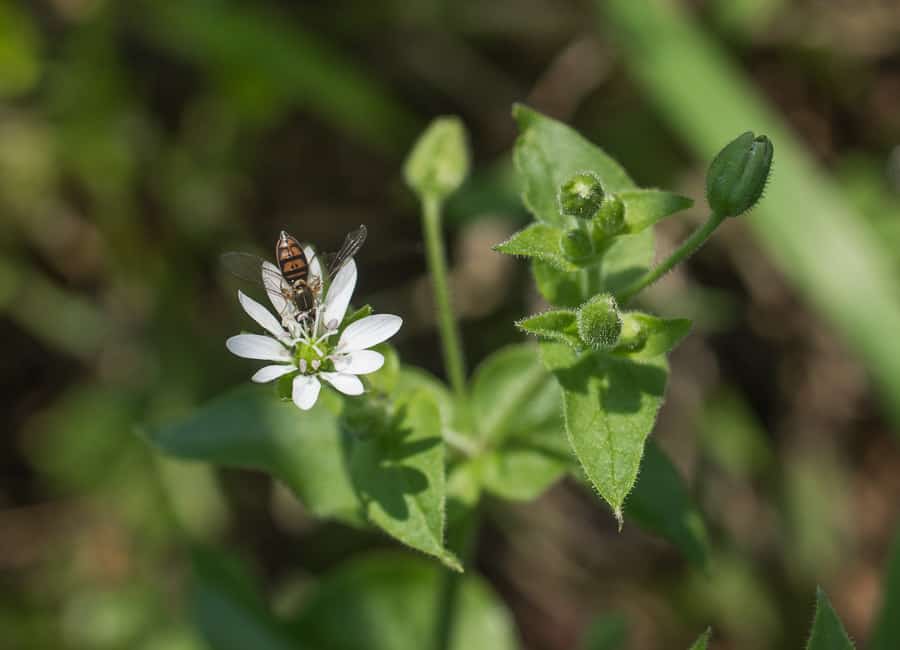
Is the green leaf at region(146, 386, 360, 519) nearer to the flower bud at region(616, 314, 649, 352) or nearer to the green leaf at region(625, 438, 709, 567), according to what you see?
the green leaf at region(625, 438, 709, 567)

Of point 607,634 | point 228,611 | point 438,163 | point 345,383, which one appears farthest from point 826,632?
point 228,611

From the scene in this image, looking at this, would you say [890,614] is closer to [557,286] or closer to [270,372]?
[557,286]

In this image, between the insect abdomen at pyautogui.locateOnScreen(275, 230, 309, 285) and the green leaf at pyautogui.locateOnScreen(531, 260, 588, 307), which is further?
the green leaf at pyautogui.locateOnScreen(531, 260, 588, 307)

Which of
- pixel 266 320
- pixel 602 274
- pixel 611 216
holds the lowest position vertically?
pixel 266 320

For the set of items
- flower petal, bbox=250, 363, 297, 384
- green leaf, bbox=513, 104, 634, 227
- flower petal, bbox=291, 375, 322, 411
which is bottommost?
flower petal, bbox=250, 363, 297, 384

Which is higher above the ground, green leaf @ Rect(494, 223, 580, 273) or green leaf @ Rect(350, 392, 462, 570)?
green leaf @ Rect(494, 223, 580, 273)

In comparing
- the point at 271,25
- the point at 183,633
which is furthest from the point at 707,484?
the point at 271,25

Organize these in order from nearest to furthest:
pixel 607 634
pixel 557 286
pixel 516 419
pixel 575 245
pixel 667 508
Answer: pixel 575 245, pixel 557 286, pixel 667 508, pixel 516 419, pixel 607 634

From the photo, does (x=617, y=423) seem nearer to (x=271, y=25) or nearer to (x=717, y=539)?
(x=717, y=539)

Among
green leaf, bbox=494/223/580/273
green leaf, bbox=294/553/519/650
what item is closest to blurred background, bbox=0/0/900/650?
green leaf, bbox=294/553/519/650
